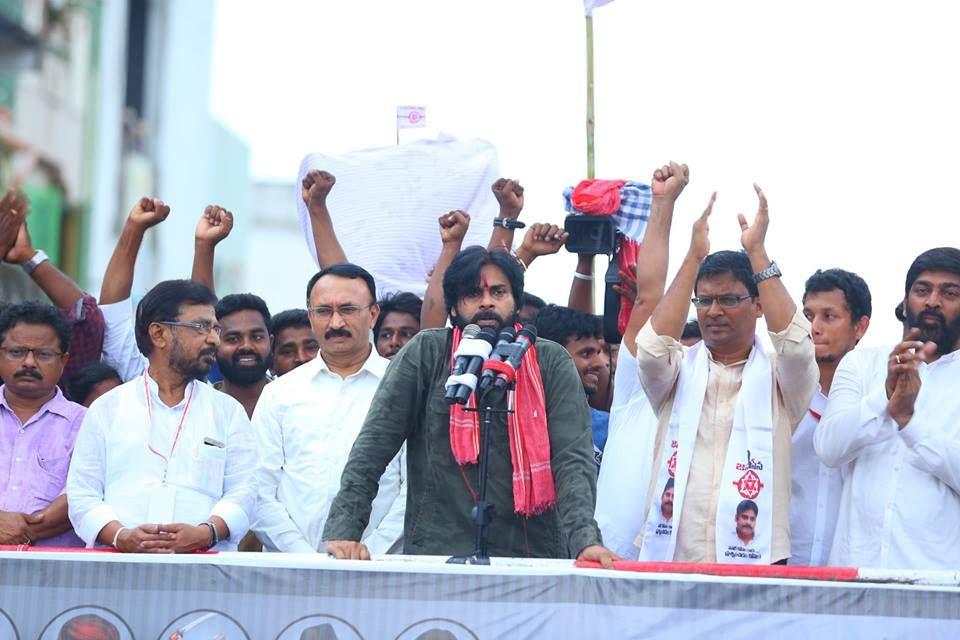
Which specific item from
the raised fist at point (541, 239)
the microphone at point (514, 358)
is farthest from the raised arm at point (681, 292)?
the raised fist at point (541, 239)

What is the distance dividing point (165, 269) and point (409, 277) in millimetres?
15281

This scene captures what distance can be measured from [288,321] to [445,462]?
2.28m

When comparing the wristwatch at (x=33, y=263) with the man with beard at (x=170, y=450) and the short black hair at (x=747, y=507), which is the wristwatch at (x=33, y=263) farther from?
the short black hair at (x=747, y=507)

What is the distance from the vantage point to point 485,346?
431 cm

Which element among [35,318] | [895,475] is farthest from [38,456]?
[895,475]

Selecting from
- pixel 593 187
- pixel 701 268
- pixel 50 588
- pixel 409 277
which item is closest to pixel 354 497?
pixel 50 588

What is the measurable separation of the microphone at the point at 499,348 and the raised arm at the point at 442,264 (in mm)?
1685

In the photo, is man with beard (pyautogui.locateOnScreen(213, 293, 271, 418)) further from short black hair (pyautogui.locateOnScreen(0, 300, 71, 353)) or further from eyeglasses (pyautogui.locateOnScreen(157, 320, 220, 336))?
eyeglasses (pyautogui.locateOnScreen(157, 320, 220, 336))

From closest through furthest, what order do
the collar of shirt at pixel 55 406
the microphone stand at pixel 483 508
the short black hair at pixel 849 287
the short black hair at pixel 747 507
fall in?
the microphone stand at pixel 483 508, the short black hair at pixel 747 507, the collar of shirt at pixel 55 406, the short black hair at pixel 849 287

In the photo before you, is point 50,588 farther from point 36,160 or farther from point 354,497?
point 36,160

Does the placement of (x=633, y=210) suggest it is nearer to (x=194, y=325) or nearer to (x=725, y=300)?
(x=725, y=300)

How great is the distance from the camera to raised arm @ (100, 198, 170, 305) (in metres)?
Result: 6.21

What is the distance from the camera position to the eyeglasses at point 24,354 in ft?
18.2

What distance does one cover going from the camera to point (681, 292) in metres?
5.17
